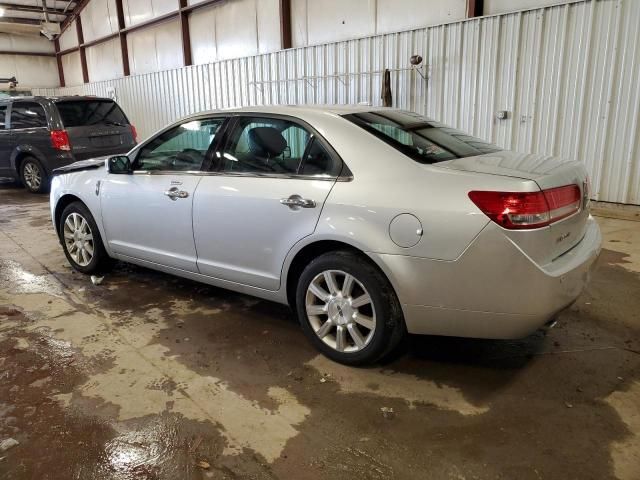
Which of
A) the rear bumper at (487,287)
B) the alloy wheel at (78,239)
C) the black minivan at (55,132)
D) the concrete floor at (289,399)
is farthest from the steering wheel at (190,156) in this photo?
the black minivan at (55,132)

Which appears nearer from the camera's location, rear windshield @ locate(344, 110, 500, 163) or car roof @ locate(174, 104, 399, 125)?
rear windshield @ locate(344, 110, 500, 163)

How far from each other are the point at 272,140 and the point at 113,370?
170cm

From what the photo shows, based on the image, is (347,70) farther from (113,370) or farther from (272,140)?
(113,370)

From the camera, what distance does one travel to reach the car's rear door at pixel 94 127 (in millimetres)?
8406

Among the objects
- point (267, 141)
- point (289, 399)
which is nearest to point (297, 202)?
point (267, 141)

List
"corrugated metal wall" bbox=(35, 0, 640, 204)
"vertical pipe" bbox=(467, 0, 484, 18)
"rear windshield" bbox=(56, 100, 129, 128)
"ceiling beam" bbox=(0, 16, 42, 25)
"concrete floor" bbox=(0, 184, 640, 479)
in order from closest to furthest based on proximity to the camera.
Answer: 1. "concrete floor" bbox=(0, 184, 640, 479)
2. "corrugated metal wall" bbox=(35, 0, 640, 204)
3. "vertical pipe" bbox=(467, 0, 484, 18)
4. "rear windshield" bbox=(56, 100, 129, 128)
5. "ceiling beam" bbox=(0, 16, 42, 25)

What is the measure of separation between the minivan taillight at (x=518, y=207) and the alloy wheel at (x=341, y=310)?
2.58 ft

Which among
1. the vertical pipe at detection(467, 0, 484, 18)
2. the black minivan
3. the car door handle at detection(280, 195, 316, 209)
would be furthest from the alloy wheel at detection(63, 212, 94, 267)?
the vertical pipe at detection(467, 0, 484, 18)

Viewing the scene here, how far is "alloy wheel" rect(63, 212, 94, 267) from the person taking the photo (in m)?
4.47

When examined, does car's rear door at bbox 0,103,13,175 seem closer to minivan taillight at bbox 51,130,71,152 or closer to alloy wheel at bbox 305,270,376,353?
minivan taillight at bbox 51,130,71,152

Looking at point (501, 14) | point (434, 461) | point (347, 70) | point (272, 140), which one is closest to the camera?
point (434, 461)

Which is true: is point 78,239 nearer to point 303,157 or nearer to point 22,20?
point 303,157

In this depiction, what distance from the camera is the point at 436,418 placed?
239cm

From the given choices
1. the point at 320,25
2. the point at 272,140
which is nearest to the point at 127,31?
the point at 320,25
